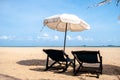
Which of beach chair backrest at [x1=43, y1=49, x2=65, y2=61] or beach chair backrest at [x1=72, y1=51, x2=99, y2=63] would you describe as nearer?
beach chair backrest at [x1=72, y1=51, x2=99, y2=63]

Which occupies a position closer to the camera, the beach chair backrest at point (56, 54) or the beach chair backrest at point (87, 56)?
the beach chair backrest at point (87, 56)

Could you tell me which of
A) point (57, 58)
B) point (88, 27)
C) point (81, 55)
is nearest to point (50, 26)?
point (88, 27)

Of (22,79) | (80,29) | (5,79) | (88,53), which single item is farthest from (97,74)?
(80,29)

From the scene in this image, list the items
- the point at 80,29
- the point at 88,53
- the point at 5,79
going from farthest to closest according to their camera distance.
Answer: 1. the point at 80,29
2. the point at 88,53
3. the point at 5,79

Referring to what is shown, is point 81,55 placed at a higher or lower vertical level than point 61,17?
lower

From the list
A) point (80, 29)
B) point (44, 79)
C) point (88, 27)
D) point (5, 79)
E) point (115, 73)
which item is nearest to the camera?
point (5, 79)

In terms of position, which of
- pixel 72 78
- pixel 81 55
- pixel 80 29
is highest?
pixel 80 29

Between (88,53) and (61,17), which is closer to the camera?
(88,53)

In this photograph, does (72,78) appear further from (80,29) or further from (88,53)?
(80,29)

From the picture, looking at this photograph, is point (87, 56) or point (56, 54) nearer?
point (87, 56)

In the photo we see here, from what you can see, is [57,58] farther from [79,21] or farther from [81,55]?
[79,21]

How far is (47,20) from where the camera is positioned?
10.7 meters

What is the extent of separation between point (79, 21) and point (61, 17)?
0.81m

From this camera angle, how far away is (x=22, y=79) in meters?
7.70
